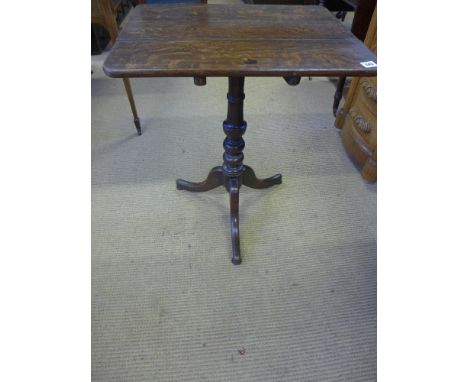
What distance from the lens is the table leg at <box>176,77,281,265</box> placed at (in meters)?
1.00

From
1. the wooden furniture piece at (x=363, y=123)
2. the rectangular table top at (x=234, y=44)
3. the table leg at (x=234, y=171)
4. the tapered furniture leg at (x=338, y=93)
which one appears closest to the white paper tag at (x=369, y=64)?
the rectangular table top at (x=234, y=44)

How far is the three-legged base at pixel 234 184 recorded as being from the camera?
1.18 m

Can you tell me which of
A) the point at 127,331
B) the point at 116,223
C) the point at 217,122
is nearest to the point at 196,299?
the point at 127,331

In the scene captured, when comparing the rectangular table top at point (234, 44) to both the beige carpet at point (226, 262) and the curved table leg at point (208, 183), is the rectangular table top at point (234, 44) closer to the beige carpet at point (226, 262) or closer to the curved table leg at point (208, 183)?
the curved table leg at point (208, 183)

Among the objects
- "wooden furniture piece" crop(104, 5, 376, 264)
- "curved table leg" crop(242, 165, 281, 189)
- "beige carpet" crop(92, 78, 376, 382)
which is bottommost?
"beige carpet" crop(92, 78, 376, 382)

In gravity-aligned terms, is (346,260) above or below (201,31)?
below

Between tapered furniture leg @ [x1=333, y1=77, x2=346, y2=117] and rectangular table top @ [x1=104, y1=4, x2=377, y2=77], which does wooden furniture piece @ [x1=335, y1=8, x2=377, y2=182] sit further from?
rectangular table top @ [x1=104, y1=4, x2=377, y2=77]

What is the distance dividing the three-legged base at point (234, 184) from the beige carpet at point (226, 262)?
5 centimetres

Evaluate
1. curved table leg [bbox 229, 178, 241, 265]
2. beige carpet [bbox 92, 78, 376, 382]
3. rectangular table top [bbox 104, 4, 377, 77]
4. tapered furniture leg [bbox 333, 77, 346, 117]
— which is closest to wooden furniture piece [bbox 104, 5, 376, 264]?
rectangular table top [bbox 104, 4, 377, 77]

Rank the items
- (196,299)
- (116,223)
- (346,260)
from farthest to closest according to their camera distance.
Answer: (116,223), (346,260), (196,299)

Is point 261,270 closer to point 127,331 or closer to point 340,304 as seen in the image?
point 340,304

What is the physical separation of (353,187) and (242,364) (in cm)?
99

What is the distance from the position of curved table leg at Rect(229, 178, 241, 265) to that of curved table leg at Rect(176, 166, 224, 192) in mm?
96

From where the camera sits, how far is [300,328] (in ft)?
3.30
